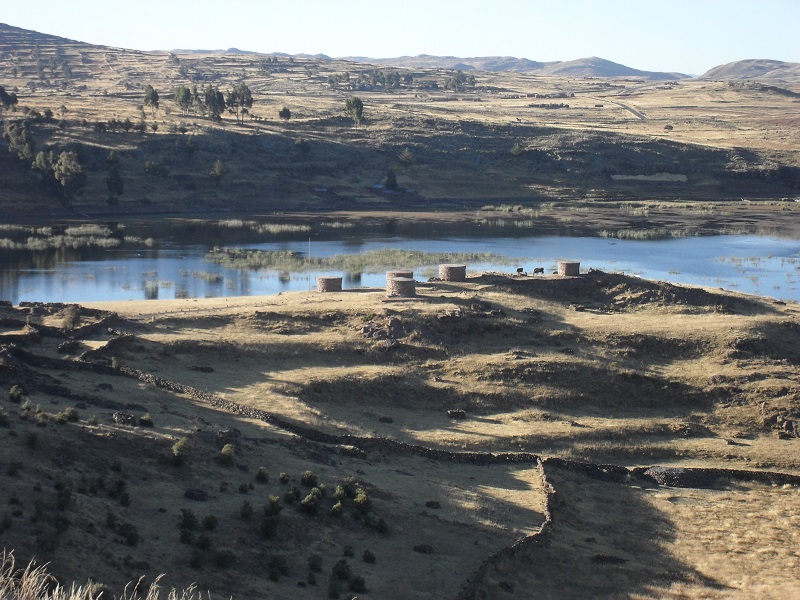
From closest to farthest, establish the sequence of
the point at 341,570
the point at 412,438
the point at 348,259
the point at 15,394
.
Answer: the point at 341,570, the point at 15,394, the point at 412,438, the point at 348,259

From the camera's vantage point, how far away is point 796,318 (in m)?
47.8

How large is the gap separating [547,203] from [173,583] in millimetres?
96016

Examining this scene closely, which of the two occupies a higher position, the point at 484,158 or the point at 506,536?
the point at 484,158

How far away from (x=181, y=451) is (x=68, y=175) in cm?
7401

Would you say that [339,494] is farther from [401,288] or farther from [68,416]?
[401,288]

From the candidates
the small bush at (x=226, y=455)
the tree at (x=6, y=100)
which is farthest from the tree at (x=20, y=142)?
the small bush at (x=226, y=455)

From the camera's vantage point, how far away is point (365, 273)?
68.1m

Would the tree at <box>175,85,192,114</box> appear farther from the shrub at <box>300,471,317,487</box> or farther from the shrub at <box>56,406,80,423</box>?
the shrub at <box>300,471,317,487</box>

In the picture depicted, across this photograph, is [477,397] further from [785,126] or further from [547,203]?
[785,126]

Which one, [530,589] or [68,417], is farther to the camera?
[68,417]

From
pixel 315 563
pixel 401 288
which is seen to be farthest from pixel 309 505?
pixel 401 288

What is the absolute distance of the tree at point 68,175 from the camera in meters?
95.1

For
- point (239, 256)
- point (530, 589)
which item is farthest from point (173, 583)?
point (239, 256)

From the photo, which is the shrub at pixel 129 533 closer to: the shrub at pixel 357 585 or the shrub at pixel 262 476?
the shrub at pixel 357 585
